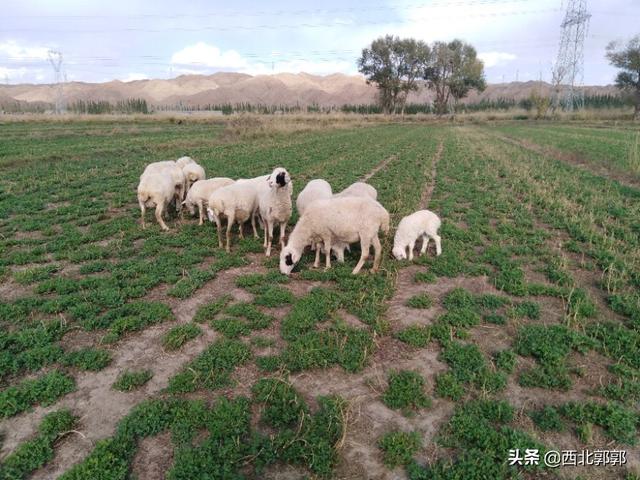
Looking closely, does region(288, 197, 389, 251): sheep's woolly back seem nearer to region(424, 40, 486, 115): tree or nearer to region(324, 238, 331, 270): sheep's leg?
region(324, 238, 331, 270): sheep's leg

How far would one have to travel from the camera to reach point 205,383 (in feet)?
15.4

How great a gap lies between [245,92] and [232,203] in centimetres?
16665

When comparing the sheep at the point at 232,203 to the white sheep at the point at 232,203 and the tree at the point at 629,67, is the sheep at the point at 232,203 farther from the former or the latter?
the tree at the point at 629,67

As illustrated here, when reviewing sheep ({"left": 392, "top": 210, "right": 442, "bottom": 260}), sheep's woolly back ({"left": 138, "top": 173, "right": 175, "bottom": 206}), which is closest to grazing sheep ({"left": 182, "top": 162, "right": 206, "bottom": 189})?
sheep's woolly back ({"left": 138, "top": 173, "right": 175, "bottom": 206})

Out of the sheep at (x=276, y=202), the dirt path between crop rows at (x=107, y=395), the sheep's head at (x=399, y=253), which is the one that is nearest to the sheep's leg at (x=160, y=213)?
the sheep at (x=276, y=202)

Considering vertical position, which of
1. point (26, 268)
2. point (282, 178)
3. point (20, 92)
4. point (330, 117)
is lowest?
point (26, 268)

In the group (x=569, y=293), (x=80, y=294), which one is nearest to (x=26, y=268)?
(x=80, y=294)

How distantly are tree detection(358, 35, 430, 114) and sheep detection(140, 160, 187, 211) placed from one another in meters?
77.7

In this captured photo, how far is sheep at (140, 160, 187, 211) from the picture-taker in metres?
11.0

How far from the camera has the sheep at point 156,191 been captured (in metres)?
10.1

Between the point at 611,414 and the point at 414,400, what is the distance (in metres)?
2.12

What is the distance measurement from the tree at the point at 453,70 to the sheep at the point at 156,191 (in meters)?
80.3

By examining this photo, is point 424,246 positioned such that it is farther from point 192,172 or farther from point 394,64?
point 394,64

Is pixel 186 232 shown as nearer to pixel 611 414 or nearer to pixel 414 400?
pixel 414 400
